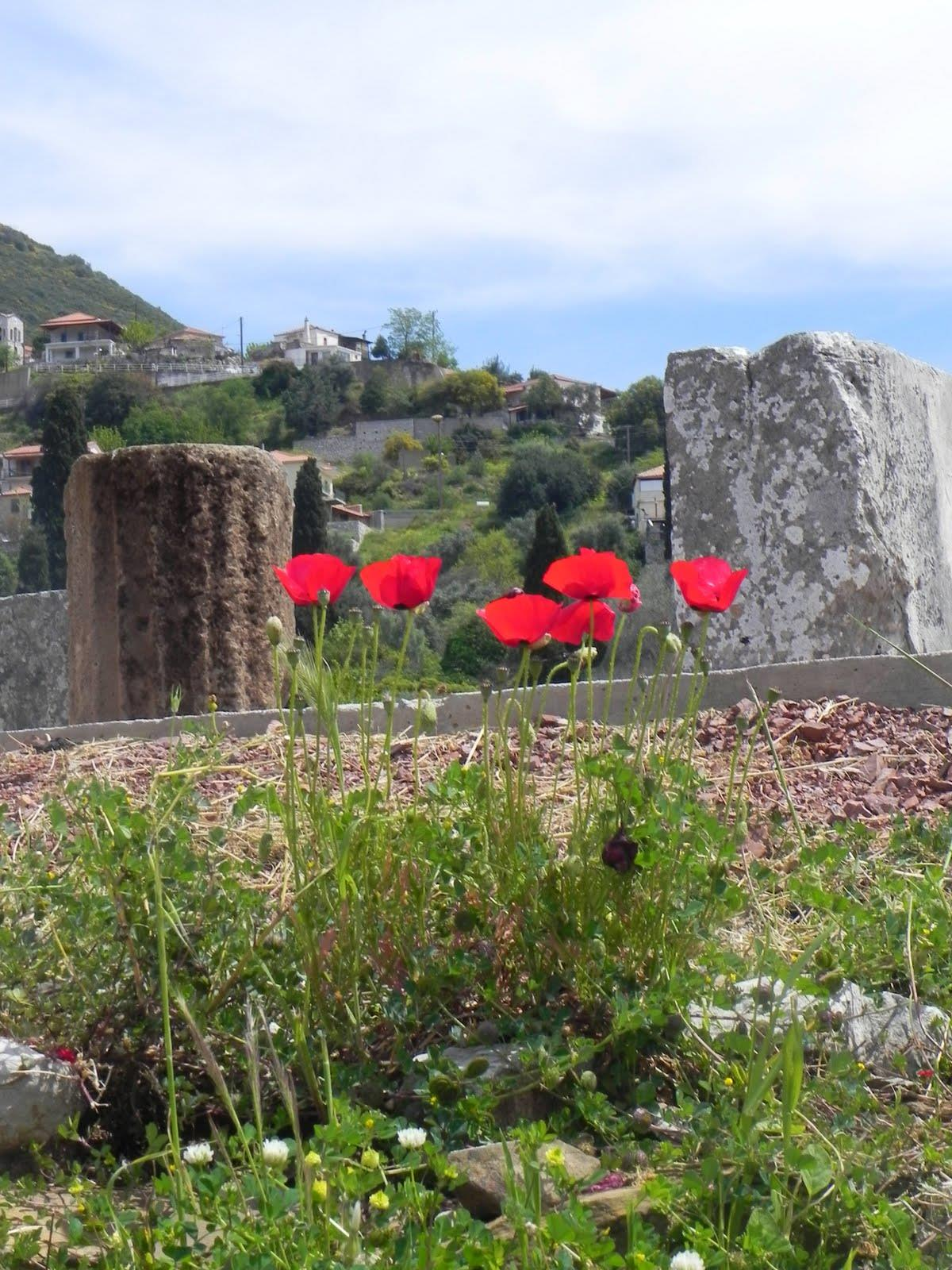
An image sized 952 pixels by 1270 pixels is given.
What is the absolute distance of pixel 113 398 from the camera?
216 feet

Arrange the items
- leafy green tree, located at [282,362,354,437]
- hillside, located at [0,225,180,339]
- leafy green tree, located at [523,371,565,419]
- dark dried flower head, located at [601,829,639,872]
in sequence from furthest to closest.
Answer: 1. hillside, located at [0,225,180,339]
2. leafy green tree, located at [523,371,565,419]
3. leafy green tree, located at [282,362,354,437]
4. dark dried flower head, located at [601,829,639,872]

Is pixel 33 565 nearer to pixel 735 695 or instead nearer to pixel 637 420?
pixel 637 420

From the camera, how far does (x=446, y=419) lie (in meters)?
70.3

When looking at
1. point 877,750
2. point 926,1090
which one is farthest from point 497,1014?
point 877,750

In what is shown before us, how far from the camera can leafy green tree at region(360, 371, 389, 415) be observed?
69.8 m

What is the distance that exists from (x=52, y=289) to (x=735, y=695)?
108 metres

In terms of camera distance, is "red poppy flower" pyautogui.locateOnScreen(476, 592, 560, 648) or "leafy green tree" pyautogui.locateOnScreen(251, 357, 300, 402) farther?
"leafy green tree" pyautogui.locateOnScreen(251, 357, 300, 402)

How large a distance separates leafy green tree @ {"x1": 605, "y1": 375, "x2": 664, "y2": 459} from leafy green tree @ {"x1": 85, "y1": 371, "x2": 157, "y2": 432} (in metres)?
23.6

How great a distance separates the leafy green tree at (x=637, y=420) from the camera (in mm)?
60219

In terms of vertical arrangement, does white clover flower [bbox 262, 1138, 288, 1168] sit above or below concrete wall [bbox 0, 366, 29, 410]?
below

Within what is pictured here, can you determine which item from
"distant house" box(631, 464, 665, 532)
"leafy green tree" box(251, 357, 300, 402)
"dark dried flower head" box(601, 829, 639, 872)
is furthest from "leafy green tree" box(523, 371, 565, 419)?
"dark dried flower head" box(601, 829, 639, 872)

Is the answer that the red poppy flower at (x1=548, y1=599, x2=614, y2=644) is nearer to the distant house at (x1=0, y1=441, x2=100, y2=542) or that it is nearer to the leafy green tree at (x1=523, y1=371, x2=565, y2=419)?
the distant house at (x1=0, y1=441, x2=100, y2=542)

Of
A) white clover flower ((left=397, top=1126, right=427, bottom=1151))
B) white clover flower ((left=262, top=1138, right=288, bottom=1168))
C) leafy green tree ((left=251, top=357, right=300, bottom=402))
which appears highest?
leafy green tree ((left=251, top=357, right=300, bottom=402))

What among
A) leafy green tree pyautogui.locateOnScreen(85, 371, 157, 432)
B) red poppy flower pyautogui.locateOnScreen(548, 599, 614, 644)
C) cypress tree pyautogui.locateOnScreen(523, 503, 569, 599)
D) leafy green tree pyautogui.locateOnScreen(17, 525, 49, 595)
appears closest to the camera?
red poppy flower pyautogui.locateOnScreen(548, 599, 614, 644)
